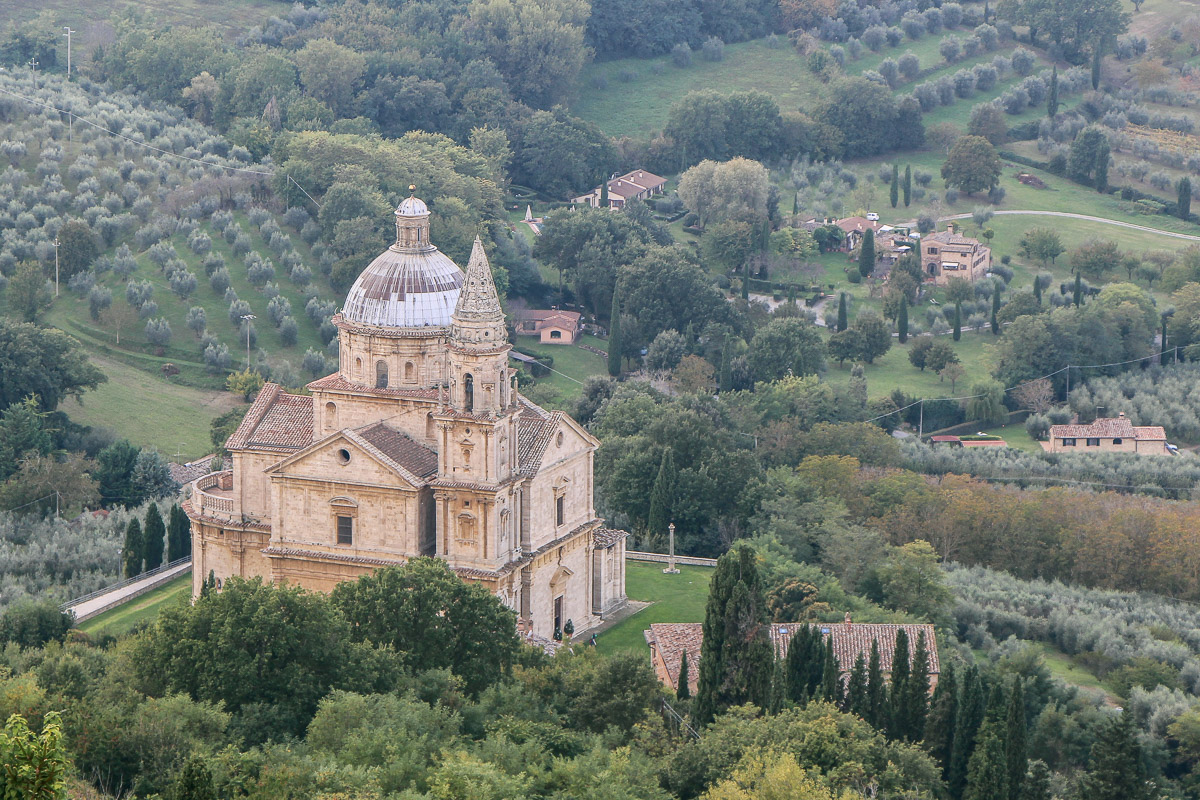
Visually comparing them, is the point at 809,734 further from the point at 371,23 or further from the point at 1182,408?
the point at 371,23

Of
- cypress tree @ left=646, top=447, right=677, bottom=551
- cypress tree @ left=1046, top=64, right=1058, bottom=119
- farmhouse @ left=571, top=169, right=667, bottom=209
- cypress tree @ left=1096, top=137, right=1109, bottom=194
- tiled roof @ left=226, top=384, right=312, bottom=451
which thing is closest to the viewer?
tiled roof @ left=226, top=384, right=312, bottom=451

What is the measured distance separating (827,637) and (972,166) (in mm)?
74387

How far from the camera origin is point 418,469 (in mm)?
67750

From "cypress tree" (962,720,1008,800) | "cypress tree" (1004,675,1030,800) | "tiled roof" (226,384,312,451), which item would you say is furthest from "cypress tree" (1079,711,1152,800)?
"tiled roof" (226,384,312,451)

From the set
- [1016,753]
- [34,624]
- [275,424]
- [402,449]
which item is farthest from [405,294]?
[1016,753]

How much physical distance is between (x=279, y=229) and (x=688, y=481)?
3810 cm

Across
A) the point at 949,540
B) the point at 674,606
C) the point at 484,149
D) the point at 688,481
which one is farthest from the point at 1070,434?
the point at 484,149

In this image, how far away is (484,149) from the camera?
133 metres

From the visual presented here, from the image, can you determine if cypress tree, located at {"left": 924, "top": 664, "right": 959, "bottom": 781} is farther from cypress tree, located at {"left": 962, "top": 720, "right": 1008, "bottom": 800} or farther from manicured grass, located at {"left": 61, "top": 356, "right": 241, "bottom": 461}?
manicured grass, located at {"left": 61, "top": 356, "right": 241, "bottom": 461}

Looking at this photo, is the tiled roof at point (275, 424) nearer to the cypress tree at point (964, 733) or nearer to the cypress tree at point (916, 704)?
the cypress tree at point (916, 704)

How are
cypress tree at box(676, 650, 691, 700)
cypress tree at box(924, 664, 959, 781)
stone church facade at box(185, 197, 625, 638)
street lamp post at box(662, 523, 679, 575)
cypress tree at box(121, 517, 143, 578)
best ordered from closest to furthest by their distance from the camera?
cypress tree at box(924, 664, 959, 781) < cypress tree at box(676, 650, 691, 700) < stone church facade at box(185, 197, 625, 638) < street lamp post at box(662, 523, 679, 575) < cypress tree at box(121, 517, 143, 578)

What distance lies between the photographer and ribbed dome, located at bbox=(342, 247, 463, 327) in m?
69.4

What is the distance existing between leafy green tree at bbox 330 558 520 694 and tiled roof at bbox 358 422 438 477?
5799mm

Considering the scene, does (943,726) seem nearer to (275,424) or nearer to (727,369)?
(275,424)
